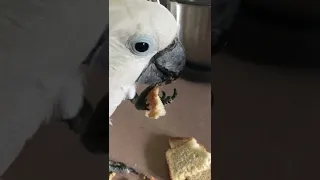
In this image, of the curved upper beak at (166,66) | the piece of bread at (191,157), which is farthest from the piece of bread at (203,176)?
the curved upper beak at (166,66)

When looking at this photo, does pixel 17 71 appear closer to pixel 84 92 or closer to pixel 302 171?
pixel 84 92

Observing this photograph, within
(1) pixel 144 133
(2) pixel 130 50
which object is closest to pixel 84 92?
(2) pixel 130 50

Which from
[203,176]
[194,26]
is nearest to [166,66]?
[194,26]

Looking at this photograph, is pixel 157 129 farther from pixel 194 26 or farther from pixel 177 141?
pixel 194 26

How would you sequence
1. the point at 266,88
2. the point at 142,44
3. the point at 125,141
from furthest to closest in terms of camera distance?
the point at 125,141, the point at 142,44, the point at 266,88

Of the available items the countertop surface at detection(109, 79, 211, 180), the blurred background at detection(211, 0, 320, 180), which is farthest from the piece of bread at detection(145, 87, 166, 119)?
the blurred background at detection(211, 0, 320, 180)

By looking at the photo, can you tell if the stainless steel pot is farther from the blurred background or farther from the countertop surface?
the blurred background
